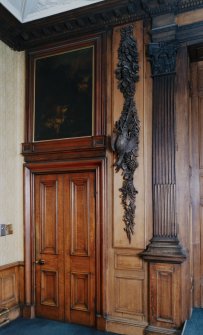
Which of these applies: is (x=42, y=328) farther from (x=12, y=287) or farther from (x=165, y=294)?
(x=165, y=294)

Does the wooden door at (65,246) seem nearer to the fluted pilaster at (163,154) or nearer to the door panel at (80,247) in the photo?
the door panel at (80,247)

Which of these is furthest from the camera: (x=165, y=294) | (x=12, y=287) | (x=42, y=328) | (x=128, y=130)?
(x=12, y=287)

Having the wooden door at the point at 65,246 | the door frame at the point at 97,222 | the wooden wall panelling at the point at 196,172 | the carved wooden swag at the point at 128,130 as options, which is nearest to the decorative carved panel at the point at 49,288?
the wooden door at the point at 65,246

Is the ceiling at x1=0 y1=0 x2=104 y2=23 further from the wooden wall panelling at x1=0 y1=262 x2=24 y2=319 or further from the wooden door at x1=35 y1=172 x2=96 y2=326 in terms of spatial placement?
the wooden wall panelling at x1=0 y1=262 x2=24 y2=319

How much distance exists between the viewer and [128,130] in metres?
3.89

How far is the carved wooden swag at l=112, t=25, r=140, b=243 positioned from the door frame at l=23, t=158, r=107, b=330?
26cm

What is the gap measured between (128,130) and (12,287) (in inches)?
102

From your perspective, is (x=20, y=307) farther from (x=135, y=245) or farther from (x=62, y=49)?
(x=62, y=49)

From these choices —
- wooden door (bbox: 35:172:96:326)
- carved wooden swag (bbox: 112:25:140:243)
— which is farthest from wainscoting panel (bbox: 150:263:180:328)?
wooden door (bbox: 35:172:96:326)

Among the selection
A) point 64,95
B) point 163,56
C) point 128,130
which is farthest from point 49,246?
point 163,56

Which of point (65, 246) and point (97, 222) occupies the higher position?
point (97, 222)

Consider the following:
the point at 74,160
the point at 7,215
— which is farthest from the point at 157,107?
the point at 7,215

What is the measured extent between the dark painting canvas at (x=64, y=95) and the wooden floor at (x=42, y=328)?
7.90 ft

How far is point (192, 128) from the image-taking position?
4094mm
